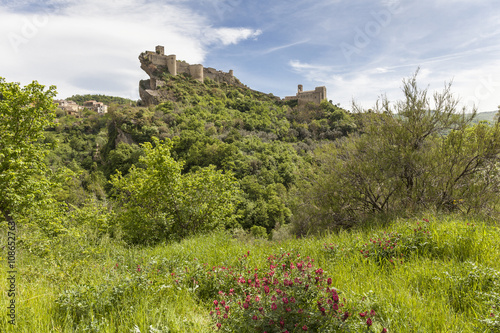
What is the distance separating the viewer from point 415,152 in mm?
5371

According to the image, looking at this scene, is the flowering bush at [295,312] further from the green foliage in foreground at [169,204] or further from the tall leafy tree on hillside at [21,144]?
the tall leafy tree on hillside at [21,144]

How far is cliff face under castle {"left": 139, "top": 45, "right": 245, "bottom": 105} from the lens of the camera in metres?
47.7

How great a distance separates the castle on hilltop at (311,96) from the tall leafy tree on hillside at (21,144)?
63.1 metres

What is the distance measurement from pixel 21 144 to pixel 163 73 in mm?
53840

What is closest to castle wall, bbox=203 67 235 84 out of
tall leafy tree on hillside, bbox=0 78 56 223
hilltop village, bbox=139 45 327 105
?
hilltop village, bbox=139 45 327 105

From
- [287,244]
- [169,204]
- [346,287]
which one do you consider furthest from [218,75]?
[346,287]

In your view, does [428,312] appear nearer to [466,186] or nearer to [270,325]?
[270,325]

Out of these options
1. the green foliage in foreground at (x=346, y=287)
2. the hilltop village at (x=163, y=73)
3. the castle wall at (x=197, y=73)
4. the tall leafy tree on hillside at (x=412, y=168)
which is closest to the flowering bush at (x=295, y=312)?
the green foliage in foreground at (x=346, y=287)

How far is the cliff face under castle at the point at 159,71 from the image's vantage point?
47.7 m

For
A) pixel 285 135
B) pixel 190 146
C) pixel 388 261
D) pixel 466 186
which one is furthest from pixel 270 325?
pixel 285 135

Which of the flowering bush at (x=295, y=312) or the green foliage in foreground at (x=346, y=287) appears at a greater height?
the flowering bush at (x=295, y=312)

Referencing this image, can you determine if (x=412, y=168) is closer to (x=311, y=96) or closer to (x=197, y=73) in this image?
(x=197, y=73)

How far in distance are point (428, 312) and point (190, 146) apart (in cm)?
3208

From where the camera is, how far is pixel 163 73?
179ft
